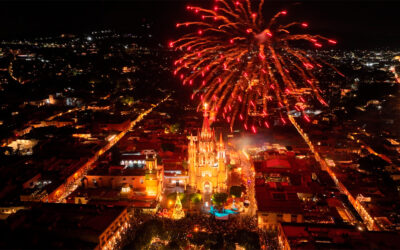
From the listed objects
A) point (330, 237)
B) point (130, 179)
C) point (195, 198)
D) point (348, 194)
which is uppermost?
point (130, 179)

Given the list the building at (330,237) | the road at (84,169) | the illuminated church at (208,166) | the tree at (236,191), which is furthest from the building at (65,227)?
the building at (330,237)

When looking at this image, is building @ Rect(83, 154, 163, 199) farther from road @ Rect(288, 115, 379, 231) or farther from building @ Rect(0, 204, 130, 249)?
road @ Rect(288, 115, 379, 231)

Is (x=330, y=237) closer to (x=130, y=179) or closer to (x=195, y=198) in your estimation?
(x=195, y=198)

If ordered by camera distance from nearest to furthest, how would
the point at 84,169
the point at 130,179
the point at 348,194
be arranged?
the point at 348,194
the point at 130,179
the point at 84,169

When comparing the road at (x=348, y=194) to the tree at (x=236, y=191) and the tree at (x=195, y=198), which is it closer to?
the tree at (x=236, y=191)

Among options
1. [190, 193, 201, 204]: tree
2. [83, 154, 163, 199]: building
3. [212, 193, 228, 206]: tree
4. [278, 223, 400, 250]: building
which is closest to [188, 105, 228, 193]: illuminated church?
[190, 193, 201, 204]: tree

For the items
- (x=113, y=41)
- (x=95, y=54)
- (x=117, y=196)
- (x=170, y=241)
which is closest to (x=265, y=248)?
(x=170, y=241)

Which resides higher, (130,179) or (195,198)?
(130,179)

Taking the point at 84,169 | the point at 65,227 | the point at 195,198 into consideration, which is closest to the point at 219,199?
the point at 195,198

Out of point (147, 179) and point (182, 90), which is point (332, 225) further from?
point (182, 90)
